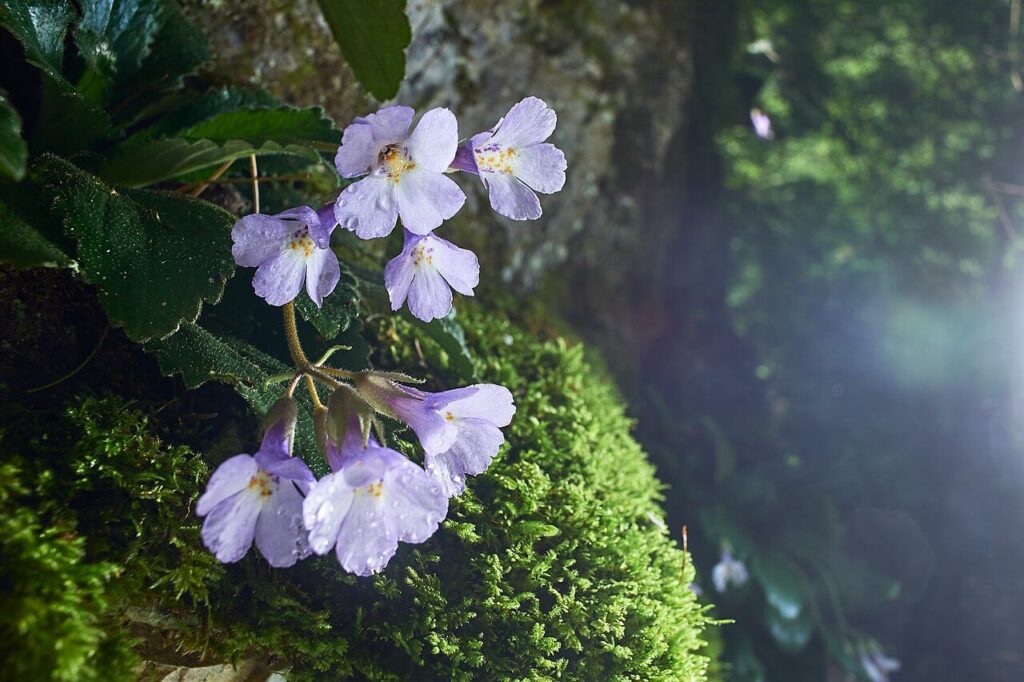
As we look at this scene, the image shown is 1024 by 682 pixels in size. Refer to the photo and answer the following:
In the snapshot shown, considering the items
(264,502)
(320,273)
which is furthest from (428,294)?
(264,502)

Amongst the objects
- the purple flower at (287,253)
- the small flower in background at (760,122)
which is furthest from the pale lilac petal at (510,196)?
the small flower in background at (760,122)

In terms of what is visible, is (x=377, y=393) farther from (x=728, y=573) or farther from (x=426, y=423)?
(x=728, y=573)

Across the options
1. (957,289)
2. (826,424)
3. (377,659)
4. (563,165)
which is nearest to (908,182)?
(957,289)

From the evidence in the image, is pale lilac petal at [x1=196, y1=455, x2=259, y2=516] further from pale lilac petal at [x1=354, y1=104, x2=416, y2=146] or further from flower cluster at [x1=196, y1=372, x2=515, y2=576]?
pale lilac petal at [x1=354, y1=104, x2=416, y2=146]

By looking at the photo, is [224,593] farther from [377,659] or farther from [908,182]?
[908,182]

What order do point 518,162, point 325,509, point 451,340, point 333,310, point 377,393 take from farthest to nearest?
point 451,340 → point 333,310 → point 518,162 → point 377,393 → point 325,509
